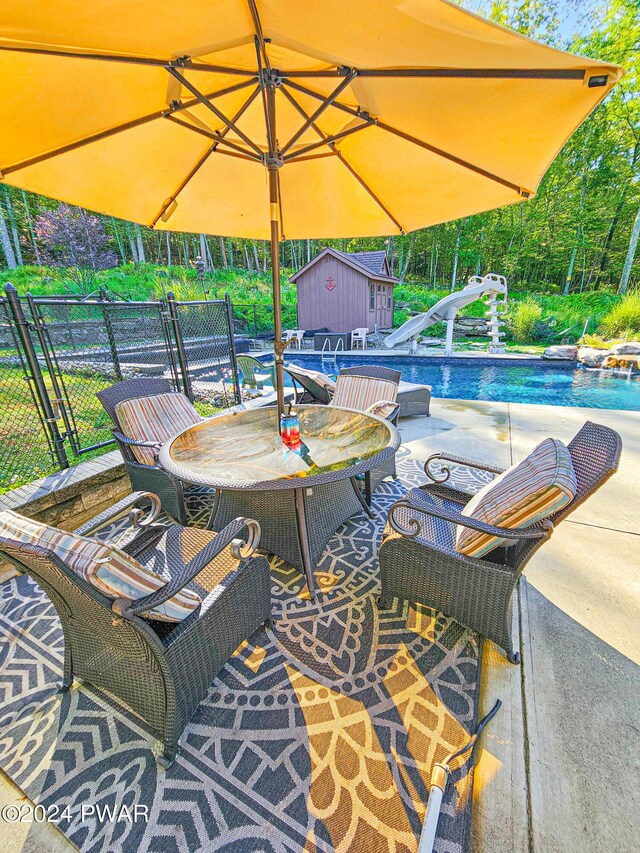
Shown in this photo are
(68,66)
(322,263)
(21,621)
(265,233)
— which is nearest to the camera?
(68,66)

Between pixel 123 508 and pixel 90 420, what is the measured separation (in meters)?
3.36

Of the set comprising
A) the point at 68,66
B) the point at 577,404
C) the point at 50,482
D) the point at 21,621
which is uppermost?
the point at 68,66

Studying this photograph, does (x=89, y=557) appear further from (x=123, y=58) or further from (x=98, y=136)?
(x=98, y=136)

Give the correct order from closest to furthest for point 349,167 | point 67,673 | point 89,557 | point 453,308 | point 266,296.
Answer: point 89,557
point 67,673
point 349,167
point 453,308
point 266,296

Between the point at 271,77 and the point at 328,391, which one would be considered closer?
the point at 271,77

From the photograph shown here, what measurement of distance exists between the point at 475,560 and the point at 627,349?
11.1 meters

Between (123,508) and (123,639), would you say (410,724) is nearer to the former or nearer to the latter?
(123,639)

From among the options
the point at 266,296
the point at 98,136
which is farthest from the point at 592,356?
the point at 266,296

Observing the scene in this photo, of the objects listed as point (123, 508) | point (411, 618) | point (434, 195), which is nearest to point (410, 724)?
point (411, 618)

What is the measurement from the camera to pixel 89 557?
1001 mm

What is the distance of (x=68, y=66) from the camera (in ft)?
5.46

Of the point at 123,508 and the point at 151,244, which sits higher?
the point at 151,244

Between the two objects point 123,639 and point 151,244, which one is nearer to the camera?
point 123,639

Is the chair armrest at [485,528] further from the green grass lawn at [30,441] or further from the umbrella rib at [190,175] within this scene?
the green grass lawn at [30,441]
